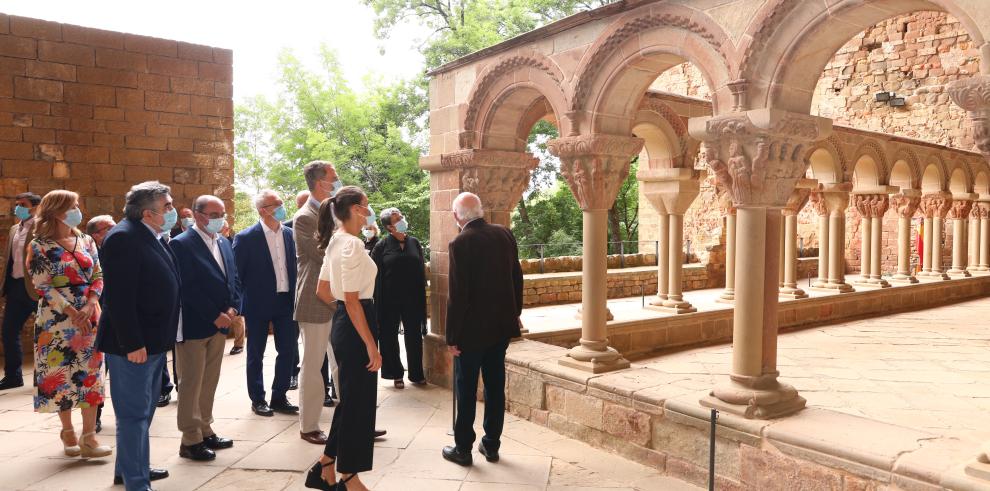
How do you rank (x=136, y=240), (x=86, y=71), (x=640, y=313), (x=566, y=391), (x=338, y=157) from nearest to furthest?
1. (x=136, y=240)
2. (x=566, y=391)
3. (x=86, y=71)
4. (x=640, y=313)
5. (x=338, y=157)

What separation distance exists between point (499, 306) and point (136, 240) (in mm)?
1746

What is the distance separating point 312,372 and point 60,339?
4.21 ft

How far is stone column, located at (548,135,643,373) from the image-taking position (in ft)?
14.2

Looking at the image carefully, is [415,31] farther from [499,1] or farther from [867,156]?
[867,156]

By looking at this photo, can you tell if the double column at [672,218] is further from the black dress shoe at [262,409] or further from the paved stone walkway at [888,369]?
the black dress shoe at [262,409]

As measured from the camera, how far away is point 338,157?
18.7 meters

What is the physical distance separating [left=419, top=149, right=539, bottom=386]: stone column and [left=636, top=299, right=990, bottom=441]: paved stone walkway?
5.94 feet

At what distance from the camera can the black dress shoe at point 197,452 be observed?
11.1ft

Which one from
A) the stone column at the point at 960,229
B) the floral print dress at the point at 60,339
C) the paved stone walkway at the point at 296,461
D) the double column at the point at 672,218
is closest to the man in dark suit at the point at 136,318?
the paved stone walkway at the point at 296,461

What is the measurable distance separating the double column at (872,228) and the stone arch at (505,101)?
707 cm

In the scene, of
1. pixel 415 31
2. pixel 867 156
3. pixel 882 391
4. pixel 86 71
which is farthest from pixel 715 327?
pixel 415 31

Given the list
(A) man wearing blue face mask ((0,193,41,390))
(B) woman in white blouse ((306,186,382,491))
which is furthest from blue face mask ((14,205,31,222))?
(B) woman in white blouse ((306,186,382,491))

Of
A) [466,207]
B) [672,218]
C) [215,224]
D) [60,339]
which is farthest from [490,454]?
[672,218]

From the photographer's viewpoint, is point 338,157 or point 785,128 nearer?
point 785,128
